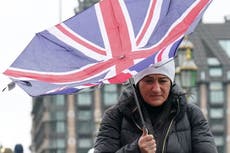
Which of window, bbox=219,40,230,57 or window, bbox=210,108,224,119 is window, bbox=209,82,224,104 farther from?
window, bbox=219,40,230,57

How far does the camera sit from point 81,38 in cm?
488

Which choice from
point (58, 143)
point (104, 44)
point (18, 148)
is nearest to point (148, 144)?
point (104, 44)

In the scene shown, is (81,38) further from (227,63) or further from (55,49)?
(227,63)

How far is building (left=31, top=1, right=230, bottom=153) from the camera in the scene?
315ft

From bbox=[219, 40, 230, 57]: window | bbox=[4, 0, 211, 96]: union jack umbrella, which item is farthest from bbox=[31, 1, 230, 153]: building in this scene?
bbox=[4, 0, 211, 96]: union jack umbrella

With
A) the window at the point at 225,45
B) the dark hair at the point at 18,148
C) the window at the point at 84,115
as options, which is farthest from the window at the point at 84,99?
the dark hair at the point at 18,148

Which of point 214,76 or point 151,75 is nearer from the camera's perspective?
point 151,75

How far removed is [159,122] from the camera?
15.1ft

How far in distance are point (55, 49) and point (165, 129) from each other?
0.69 metres

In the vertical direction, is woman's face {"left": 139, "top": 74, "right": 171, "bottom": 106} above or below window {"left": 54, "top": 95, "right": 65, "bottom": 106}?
below

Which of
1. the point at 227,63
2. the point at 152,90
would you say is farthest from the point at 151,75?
the point at 227,63

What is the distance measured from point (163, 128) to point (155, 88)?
19cm

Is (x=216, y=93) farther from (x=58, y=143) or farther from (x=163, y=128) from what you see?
(x=163, y=128)

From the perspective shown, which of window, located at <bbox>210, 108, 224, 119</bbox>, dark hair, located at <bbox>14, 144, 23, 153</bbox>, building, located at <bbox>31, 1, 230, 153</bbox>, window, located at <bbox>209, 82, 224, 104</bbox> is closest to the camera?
dark hair, located at <bbox>14, 144, 23, 153</bbox>
